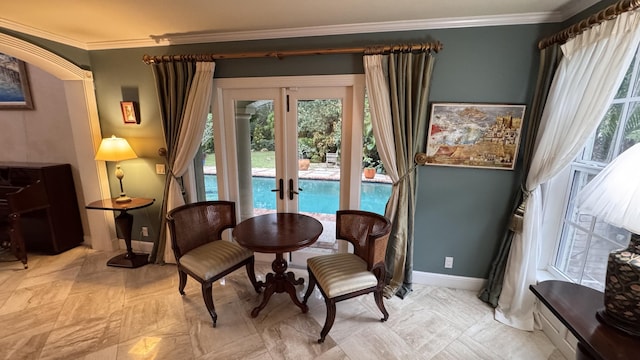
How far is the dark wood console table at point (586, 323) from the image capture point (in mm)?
1039

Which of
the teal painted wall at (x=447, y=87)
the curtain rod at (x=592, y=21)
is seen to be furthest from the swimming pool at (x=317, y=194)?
the curtain rod at (x=592, y=21)

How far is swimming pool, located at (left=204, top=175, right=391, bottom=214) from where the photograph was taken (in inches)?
103

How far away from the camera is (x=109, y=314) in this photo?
2154 mm

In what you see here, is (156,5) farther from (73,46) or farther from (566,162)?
(566,162)

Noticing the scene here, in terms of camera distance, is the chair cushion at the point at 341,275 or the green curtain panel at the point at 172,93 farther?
the green curtain panel at the point at 172,93

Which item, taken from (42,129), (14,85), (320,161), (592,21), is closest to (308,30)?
(320,161)

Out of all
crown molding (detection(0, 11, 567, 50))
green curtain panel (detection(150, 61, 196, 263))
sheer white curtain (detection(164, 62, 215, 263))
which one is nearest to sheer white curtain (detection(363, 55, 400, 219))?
crown molding (detection(0, 11, 567, 50))

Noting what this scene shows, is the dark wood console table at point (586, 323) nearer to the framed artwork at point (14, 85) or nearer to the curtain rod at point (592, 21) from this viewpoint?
the curtain rod at point (592, 21)

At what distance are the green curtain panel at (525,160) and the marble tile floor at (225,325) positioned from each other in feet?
0.60

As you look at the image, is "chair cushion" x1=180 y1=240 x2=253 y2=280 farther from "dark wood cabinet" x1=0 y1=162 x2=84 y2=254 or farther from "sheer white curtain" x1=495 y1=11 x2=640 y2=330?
"sheer white curtain" x1=495 y1=11 x2=640 y2=330

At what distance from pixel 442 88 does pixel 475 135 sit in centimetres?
50

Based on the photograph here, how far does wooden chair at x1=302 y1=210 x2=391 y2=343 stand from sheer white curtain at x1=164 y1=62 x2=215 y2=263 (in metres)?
1.69

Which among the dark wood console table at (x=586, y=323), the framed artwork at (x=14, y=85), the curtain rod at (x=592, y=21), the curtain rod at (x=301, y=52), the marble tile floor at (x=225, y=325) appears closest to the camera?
the dark wood console table at (x=586, y=323)

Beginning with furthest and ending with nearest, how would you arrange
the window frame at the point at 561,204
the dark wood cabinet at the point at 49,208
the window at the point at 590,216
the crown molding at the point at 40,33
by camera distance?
1. the dark wood cabinet at the point at 49,208
2. the crown molding at the point at 40,33
3. the window frame at the point at 561,204
4. the window at the point at 590,216
